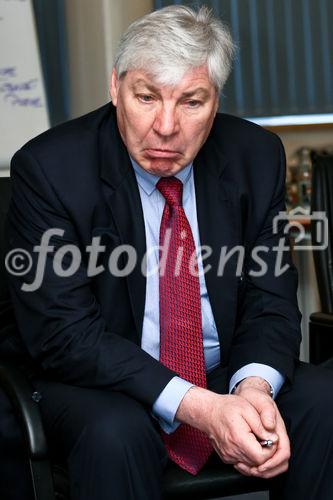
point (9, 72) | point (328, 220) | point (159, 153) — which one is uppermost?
point (9, 72)

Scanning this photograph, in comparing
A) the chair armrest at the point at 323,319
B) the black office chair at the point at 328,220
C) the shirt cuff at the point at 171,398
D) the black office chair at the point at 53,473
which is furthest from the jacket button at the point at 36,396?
the black office chair at the point at 328,220

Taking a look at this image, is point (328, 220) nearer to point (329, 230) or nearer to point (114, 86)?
point (329, 230)

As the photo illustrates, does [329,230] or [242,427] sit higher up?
[329,230]

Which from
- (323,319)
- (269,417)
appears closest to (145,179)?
(269,417)

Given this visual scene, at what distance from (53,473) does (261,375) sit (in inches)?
19.5

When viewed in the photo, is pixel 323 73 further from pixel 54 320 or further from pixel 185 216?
pixel 54 320

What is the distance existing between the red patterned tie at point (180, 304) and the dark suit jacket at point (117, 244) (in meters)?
0.05

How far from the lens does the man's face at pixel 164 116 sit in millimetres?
1844

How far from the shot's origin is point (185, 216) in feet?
6.57

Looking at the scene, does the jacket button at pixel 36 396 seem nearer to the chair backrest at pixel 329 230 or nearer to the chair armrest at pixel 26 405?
the chair armrest at pixel 26 405

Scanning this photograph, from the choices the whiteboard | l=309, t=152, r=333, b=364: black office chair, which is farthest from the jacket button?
the whiteboard

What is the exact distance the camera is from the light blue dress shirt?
177cm

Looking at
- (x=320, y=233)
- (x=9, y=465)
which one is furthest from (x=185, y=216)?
(x=320, y=233)

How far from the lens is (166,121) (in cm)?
184
